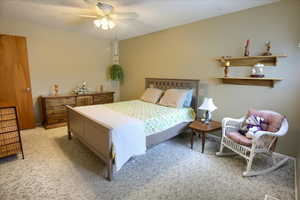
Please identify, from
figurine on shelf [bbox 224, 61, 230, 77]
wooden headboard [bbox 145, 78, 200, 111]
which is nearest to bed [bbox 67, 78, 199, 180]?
wooden headboard [bbox 145, 78, 200, 111]

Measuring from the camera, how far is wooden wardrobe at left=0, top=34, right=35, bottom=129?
11.6 ft

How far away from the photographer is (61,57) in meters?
4.54

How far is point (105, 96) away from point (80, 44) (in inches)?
69.7

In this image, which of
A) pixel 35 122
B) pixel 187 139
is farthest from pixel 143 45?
pixel 35 122

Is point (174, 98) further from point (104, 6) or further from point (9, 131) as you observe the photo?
point (9, 131)

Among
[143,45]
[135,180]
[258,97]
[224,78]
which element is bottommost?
[135,180]

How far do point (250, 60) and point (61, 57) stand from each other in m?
4.74

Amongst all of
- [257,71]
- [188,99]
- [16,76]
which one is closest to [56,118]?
[16,76]

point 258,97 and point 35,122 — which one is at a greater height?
point 258,97

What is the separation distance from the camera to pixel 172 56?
13.7 ft

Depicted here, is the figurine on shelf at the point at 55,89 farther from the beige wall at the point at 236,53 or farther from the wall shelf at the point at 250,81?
the wall shelf at the point at 250,81

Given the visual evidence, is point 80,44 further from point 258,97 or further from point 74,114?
point 258,97

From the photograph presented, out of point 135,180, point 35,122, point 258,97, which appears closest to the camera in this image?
point 135,180

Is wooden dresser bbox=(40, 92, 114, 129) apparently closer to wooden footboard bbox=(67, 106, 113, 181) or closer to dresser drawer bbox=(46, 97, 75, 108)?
dresser drawer bbox=(46, 97, 75, 108)
